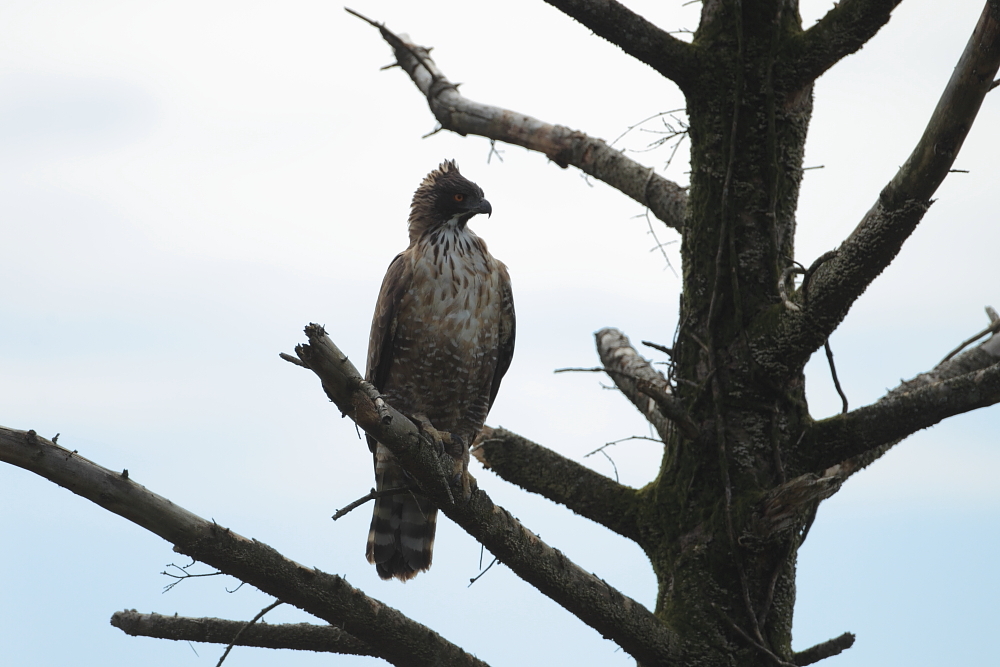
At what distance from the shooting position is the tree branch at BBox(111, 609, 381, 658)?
414 centimetres

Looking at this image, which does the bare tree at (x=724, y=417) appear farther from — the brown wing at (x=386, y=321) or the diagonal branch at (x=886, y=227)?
the brown wing at (x=386, y=321)

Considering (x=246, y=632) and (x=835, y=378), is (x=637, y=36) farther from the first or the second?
(x=246, y=632)

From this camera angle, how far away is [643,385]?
12.1ft

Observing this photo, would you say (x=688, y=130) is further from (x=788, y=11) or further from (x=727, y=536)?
(x=727, y=536)

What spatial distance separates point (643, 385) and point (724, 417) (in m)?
0.73

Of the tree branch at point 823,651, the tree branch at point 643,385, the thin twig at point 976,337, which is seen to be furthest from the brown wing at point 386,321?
the thin twig at point 976,337

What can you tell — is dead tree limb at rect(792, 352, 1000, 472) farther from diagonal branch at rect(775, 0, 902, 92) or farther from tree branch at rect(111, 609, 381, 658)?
tree branch at rect(111, 609, 381, 658)

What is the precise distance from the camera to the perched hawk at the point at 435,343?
191 inches

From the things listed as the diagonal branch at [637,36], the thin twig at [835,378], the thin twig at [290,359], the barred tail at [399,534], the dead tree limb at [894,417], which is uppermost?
the diagonal branch at [637,36]

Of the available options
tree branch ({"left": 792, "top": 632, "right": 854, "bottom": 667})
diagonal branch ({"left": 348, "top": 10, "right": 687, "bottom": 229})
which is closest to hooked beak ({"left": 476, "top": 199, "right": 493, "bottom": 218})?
diagonal branch ({"left": 348, "top": 10, "right": 687, "bottom": 229})

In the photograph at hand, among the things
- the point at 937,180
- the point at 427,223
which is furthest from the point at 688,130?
the point at 427,223

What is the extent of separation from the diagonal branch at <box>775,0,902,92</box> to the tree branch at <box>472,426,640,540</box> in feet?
7.50

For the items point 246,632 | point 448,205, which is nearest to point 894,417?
point 448,205

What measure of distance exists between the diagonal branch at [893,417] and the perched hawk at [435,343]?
185 cm
